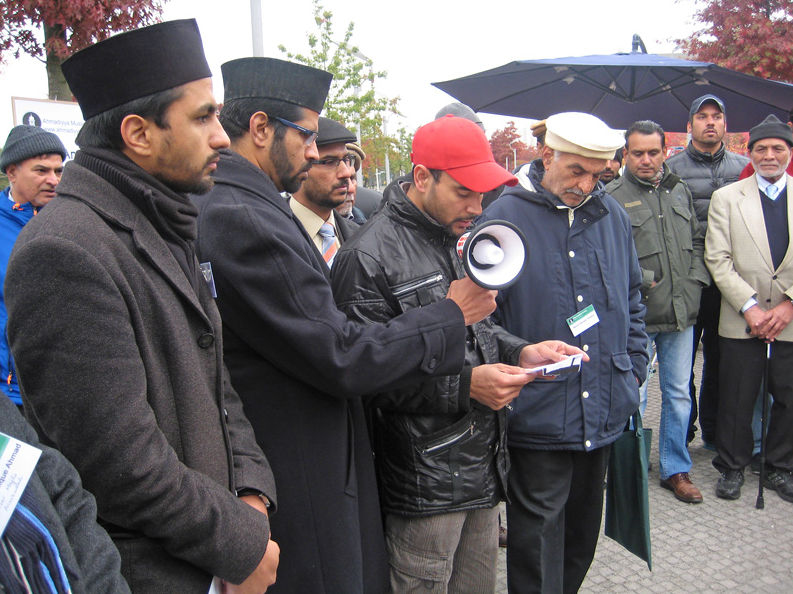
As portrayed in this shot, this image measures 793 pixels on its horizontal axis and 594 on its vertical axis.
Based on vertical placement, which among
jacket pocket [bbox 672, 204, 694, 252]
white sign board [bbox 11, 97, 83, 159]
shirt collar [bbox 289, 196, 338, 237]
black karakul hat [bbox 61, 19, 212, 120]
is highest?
white sign board [bbox 11, 97, 83, 159]

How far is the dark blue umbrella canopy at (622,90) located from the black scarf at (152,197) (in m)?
3.89

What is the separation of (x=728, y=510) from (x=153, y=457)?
4.10m

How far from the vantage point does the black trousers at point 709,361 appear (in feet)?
16.2

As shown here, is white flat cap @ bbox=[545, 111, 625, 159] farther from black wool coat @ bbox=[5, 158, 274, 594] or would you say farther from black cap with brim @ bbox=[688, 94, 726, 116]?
black cap with brim @ bbox=[688, 94, 726, 116]

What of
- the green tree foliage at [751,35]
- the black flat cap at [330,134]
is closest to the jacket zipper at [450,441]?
the black flat cap at [330,134]

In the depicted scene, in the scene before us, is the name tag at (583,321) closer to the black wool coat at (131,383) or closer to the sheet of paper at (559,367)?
the sheet of paper at (559,367)

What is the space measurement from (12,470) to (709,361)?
5101mm

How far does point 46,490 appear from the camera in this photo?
3.59 feet

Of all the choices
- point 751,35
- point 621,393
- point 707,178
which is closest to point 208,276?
point 621,393

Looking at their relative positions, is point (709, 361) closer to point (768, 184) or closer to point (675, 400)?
point (675, 400)

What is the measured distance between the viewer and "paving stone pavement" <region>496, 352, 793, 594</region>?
3432mm

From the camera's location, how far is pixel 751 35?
39.8ft

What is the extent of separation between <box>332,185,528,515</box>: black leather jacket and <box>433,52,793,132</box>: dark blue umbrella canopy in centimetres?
304

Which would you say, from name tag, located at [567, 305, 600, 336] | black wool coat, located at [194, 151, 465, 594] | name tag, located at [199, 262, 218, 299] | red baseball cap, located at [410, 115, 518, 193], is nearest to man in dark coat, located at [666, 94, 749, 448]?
name tag, located at [567, 305, 600, 336]
